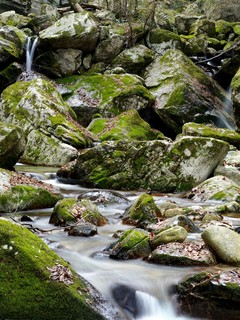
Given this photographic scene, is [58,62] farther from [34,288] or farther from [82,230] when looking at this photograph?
[34,288]

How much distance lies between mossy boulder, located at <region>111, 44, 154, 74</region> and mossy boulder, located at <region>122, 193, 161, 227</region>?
16.0 meters

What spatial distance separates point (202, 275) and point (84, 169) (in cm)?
680

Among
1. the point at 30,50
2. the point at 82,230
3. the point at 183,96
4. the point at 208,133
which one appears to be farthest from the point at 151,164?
the point at 30,50

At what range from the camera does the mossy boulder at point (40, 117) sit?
45.1 ft

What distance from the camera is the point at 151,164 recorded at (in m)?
10.7

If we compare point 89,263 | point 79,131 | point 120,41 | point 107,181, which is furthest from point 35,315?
point 120,41

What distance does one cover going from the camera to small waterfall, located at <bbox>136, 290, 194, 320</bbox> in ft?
14.4

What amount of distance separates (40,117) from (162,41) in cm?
1270

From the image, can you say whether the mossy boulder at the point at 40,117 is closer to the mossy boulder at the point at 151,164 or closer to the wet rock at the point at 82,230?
the mossy boulder at the point at 151,164

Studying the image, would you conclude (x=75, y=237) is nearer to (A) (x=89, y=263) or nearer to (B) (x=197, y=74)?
(A) (x=89, y=263)

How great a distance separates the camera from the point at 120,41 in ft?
76.4

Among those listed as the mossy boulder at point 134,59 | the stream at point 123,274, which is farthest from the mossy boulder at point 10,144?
the mossy boulder at point 134,59

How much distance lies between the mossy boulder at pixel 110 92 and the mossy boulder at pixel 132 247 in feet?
44.3

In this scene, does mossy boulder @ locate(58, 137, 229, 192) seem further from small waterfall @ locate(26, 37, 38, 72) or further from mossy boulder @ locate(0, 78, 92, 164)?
small waterfall @ locate(26, 37, 38, 72)
